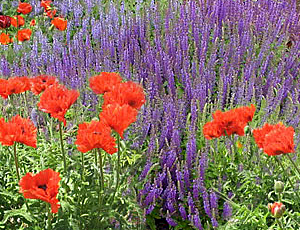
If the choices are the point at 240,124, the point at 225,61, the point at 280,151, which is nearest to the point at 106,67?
the point at 225,61

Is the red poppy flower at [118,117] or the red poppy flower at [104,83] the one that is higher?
the red poppy flower at [118,117]

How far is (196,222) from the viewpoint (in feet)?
7.20

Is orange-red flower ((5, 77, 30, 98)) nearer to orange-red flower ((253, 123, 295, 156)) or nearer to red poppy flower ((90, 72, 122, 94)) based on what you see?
red poppy flower ((90, 72, 122, 94))

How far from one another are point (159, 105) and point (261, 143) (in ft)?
4.14

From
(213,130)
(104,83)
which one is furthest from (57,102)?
(213,130)

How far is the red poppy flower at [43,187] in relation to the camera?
1.31m

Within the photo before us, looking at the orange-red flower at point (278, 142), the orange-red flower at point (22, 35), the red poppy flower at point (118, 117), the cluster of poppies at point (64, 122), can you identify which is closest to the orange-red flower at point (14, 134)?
the cluster of poppies at point (64, 122)

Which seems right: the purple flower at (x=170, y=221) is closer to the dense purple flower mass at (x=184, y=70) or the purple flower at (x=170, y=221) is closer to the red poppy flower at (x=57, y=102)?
the dense purple flower mass at (x=184, y=70)

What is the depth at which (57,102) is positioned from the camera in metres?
1.48

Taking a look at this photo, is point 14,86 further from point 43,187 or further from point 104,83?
point 43,187

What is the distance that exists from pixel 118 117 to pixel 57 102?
21 centimetres

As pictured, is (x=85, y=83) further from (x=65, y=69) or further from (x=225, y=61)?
(x=225, y=61)

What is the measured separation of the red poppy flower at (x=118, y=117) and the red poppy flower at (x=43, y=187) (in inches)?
8.9

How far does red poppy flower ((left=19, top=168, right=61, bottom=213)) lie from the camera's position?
4.31 feet
